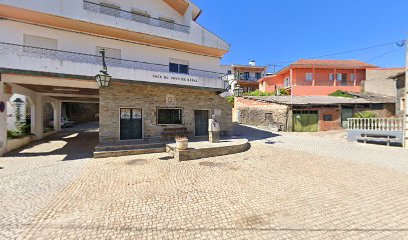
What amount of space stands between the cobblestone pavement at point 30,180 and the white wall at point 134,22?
7060 mm

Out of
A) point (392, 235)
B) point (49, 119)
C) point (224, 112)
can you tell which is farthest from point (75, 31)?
point (49, 119)

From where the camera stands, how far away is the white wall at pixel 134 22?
377 inches

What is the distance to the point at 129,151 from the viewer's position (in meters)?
10.1

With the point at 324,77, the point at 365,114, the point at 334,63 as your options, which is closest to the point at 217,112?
the point at 365,114

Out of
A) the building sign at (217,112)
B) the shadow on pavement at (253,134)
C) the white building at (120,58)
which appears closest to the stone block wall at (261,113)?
the shadow on pavement at (253,134)

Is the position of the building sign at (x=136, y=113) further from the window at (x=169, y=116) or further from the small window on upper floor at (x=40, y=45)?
the small window on upper floor at (x=40, y=45)

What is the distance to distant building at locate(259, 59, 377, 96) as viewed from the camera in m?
28.8

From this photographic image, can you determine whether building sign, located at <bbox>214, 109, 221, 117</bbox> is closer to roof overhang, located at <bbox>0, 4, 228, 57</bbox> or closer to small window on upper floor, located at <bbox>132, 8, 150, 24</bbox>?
roof overhang, located at <bbox>0, 4, 228, 57</bbox>

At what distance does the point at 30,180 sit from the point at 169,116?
324 inches

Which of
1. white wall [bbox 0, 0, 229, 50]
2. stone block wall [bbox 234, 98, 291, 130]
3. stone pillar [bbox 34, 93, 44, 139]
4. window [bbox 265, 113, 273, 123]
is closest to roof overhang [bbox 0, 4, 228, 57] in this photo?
white wall [bbox 0, 0, 229, 50]

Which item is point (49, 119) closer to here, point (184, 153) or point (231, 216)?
point (184, 153)

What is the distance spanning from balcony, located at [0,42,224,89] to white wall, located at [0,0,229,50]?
1852 mm

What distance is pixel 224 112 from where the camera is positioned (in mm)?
15562

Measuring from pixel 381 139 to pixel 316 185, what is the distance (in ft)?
34.6
